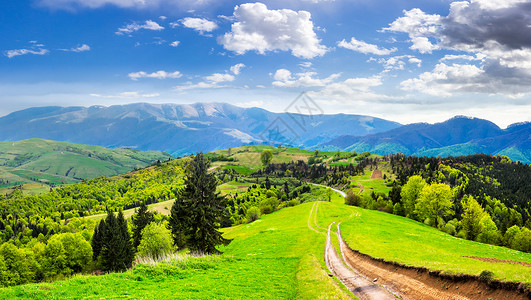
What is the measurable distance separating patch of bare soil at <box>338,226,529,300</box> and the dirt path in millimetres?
950

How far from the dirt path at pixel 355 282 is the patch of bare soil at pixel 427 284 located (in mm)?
950

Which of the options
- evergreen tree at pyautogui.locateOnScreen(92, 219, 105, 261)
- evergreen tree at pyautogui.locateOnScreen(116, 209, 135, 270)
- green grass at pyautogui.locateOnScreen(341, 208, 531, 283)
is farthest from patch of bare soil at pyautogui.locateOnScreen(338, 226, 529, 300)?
evergreen tree at pyautogui.locateOnScreen(92, 219, 105, 261)

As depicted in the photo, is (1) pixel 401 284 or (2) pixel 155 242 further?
(2) pixel 155 242

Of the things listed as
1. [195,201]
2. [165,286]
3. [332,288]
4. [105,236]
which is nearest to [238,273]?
[165,286]

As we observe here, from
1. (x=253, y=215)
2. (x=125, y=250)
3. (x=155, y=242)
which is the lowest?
(x=125, y=250)

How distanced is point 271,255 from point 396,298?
1826cm

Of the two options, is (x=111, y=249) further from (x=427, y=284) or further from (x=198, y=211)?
(x=427, y=284)

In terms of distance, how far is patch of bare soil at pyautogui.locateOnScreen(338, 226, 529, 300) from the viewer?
1717 cm

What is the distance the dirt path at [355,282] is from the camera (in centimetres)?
2106

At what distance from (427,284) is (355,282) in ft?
19.8

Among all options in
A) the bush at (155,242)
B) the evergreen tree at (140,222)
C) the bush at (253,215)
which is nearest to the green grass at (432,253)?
the bush at (155,242)

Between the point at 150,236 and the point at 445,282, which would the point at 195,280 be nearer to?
the point at 445,282

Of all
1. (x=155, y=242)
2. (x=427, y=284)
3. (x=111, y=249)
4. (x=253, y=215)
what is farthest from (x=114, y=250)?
(x=427, y=284)

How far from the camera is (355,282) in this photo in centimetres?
2447
